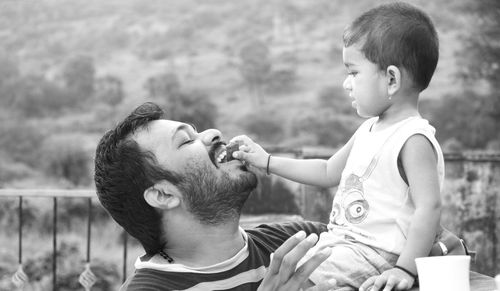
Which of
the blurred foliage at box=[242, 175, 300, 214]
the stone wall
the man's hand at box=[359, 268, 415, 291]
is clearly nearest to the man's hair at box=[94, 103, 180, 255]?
the man's hand at box=[359, 268, 415, 291]

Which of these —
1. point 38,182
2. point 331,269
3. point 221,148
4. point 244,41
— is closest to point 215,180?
point 221,148

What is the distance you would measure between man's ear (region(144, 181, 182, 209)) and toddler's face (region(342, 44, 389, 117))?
1.39 ft

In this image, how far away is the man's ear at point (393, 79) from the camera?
1201 millimetres

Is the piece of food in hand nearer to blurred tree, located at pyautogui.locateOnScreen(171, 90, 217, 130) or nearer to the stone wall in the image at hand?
the stone wall

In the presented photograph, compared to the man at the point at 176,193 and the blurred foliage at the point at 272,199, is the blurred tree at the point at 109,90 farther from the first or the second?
the man at the point at 176,193

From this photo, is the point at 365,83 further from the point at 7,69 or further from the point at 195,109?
the point at 7,69

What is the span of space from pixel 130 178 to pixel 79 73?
314 inches

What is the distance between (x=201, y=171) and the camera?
138 centimetres

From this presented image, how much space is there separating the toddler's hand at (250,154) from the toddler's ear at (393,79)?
0.36m

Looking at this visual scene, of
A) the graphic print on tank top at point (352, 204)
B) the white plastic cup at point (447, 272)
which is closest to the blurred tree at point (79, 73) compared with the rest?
the graphic print on tank top at point (352, 204)

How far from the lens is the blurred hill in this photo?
816 cm

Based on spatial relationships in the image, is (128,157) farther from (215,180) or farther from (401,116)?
(401,116)

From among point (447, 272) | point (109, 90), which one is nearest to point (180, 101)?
point (109, 90)

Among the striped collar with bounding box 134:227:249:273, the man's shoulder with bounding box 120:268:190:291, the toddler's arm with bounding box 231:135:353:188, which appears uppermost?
the toddler's arm with bounding box 231:135:353:188
